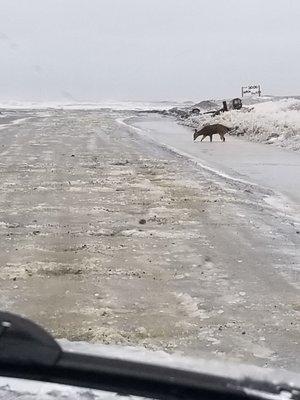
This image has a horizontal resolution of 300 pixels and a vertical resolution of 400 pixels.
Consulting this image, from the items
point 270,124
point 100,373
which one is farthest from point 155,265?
point 270,124

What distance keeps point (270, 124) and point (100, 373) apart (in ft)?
102

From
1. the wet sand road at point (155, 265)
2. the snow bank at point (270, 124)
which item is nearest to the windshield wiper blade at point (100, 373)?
the wet sand road at point (155, 265)

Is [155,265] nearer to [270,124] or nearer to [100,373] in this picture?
[100,373]

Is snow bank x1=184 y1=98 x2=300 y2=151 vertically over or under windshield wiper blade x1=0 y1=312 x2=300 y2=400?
under

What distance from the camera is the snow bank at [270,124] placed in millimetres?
26953

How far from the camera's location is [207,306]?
17.5ft

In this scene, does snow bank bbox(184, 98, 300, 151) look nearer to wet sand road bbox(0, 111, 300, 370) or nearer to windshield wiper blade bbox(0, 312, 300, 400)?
wet sand road bbox(0, 111, 300, 370)

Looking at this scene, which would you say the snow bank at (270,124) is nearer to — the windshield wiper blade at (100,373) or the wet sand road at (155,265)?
the wet sand road at (155,265)

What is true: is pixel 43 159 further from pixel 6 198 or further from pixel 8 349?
pixel 8 349

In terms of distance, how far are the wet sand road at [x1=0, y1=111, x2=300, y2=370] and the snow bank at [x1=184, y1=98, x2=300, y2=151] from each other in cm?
1352

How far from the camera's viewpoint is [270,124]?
1265 inches

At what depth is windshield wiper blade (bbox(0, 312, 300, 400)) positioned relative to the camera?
183 cm

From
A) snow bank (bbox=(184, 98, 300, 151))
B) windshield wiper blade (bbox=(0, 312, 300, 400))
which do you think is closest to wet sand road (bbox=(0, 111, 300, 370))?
windshield wiper blade (bbox=(0, 312, 300, 400))

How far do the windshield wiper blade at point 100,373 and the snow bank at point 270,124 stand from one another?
21522 mm
